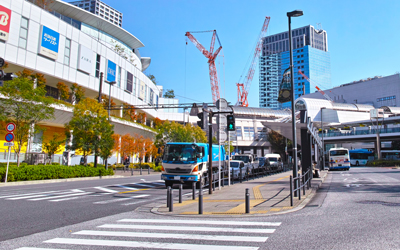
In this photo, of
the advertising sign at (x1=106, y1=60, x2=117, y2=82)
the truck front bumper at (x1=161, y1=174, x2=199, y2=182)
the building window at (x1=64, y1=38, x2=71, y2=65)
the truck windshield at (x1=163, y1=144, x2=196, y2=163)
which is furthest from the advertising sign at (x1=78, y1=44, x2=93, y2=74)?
the truck front bumper at (x1=161, y1=174, x2=199, y2=182)

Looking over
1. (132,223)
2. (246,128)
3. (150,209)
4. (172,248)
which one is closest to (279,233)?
(172,248)

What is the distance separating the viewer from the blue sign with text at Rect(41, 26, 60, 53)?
3338 centimetres

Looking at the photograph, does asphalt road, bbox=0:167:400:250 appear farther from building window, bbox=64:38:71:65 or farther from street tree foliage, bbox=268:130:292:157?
street tree foliage, bbox=268:130:292:157

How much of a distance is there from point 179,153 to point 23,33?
81.3ft

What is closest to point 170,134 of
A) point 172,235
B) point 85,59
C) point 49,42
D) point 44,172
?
point 85,59

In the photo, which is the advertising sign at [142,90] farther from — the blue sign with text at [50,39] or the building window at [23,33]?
the building window at [23,33]

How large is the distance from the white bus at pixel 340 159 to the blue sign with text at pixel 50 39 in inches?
1437

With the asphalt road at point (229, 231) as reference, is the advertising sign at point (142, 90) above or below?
above

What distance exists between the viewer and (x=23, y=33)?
102 ft

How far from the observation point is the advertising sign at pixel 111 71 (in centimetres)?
4512

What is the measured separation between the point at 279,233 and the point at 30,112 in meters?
21.7

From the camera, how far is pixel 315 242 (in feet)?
18.6

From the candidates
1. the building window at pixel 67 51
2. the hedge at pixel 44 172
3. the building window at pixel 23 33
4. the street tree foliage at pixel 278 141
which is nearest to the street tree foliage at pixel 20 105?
the hedge at pixel 44 172

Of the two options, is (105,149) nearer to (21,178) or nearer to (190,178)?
(21,178)
